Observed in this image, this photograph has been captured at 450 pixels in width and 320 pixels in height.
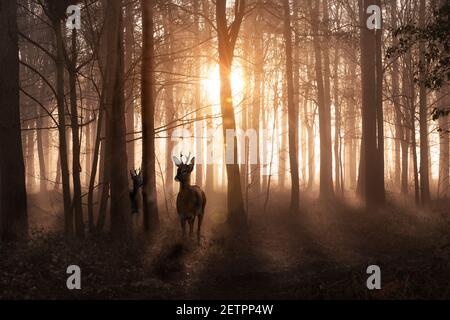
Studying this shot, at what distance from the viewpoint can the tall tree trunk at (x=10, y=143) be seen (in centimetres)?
1191

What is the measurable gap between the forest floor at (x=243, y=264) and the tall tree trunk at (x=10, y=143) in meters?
0.64

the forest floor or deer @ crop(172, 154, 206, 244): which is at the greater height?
deer @ crop(172, 154, 206, 244)

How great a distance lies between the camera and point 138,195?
15.9 meters

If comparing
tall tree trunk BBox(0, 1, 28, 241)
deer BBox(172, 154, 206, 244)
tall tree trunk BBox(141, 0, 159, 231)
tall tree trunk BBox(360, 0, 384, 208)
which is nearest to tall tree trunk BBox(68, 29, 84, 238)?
tall tree trunk BBox(0, 1, 28, 241)

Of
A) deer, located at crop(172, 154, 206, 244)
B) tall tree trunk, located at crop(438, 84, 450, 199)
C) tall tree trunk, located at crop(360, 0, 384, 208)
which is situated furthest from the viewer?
tall tree trunk, located at crop(438, 84, 450, 199)

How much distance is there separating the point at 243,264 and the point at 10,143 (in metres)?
5.89

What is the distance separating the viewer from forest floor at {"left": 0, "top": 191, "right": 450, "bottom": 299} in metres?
8.60

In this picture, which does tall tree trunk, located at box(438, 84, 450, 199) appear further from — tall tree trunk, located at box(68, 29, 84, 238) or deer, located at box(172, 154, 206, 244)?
tall tree trunk, located at box(68, 29, 84, 238)

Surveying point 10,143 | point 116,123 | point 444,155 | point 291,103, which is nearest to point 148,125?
point 116,123

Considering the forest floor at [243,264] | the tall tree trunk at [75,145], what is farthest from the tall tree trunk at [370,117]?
the tall tree trunk at [75,145]

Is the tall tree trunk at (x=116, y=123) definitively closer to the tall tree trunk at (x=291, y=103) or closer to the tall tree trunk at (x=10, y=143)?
the tall tree trunk at (x=10, y=143)

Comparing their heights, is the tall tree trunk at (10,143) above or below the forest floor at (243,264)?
above

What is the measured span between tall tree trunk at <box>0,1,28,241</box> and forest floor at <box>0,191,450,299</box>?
0.64 metres
